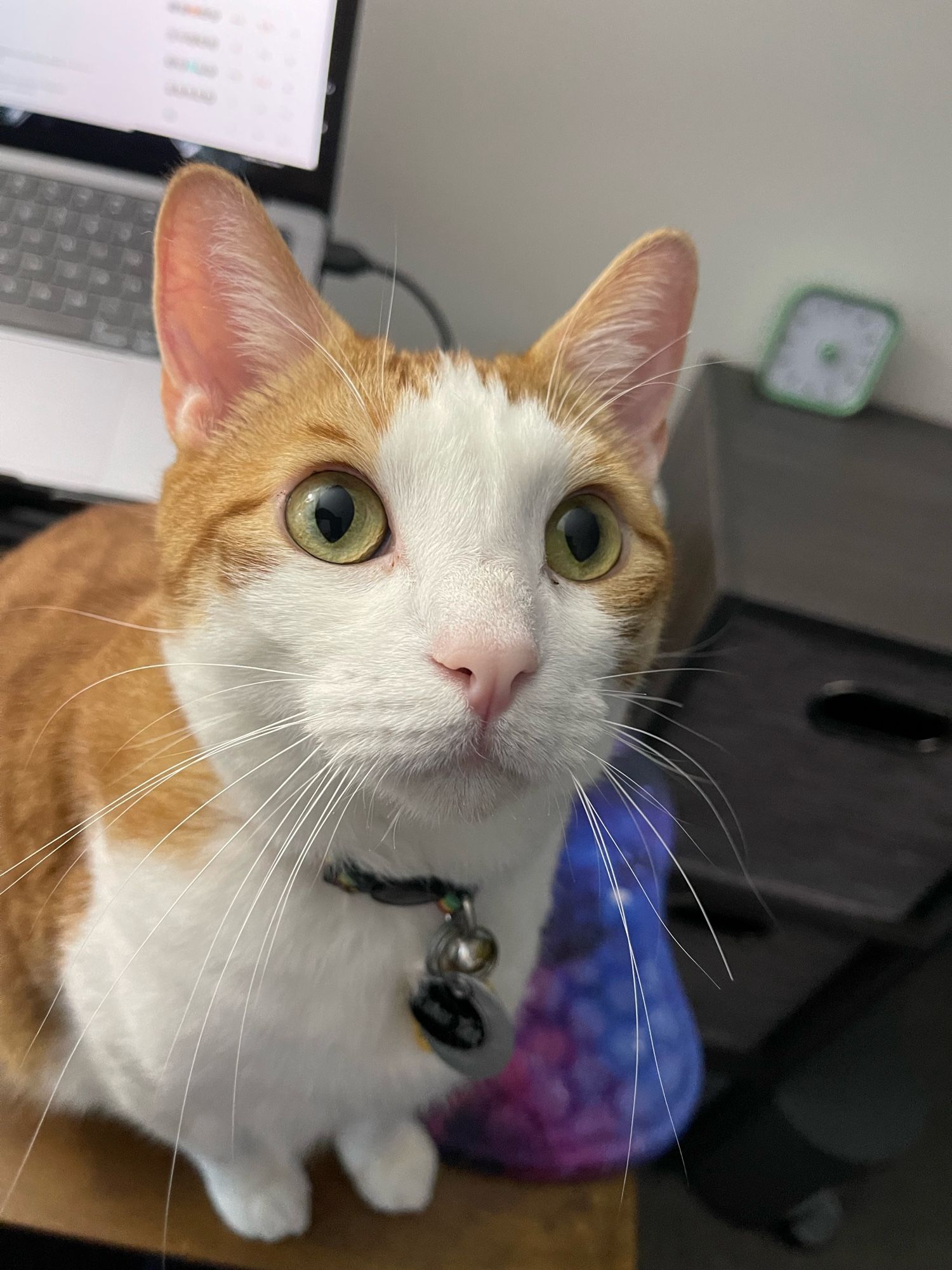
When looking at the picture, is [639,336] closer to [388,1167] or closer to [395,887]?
[395,887]

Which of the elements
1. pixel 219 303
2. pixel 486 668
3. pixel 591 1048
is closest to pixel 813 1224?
pixel 591 1048

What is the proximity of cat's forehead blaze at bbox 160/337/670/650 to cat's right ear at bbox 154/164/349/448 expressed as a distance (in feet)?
0.05

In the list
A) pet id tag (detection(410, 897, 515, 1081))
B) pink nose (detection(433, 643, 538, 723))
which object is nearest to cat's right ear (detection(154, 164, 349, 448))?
pink nose (detection(433, 643, 538, 723))

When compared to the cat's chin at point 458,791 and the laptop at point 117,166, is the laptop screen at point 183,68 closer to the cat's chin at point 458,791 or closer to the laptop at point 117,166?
the laptop at point 117,166

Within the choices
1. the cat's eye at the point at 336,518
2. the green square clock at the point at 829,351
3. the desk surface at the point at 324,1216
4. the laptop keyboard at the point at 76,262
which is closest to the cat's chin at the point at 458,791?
the cat's eye at the point at 336,518

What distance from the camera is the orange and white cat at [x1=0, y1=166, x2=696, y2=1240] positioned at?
377mm

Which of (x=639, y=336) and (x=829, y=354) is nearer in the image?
(x=639, y=336)

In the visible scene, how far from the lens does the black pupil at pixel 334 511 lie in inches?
15.9

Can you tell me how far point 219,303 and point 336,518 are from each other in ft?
0.51

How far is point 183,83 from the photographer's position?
80 cm

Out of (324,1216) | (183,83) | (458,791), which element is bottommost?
(324,1216)

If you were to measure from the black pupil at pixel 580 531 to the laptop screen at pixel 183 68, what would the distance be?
634mm

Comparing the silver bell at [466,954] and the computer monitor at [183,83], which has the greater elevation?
the computer monitor at [183,83]

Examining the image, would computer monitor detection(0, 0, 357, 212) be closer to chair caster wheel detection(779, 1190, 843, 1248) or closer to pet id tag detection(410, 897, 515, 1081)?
pet id tag detection(410, 897, 515, 1081)
